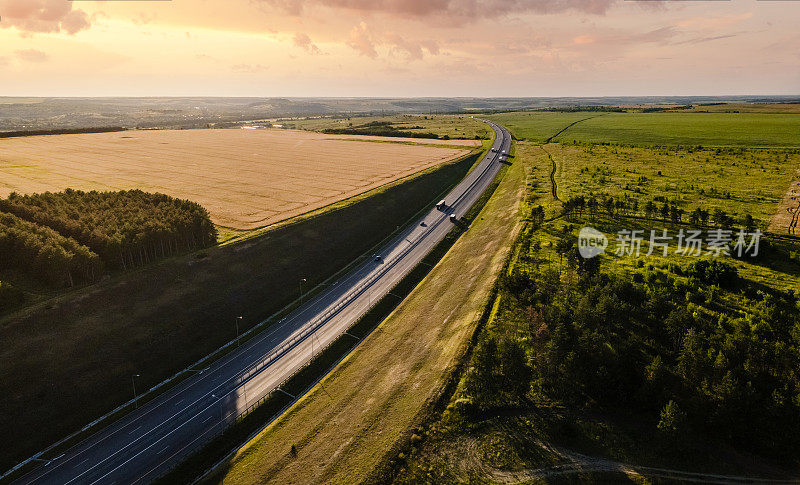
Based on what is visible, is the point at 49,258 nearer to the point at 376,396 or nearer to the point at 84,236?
the point at 84,236

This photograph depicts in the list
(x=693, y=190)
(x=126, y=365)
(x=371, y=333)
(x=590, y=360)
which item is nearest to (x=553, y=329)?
(x=590, y=360)

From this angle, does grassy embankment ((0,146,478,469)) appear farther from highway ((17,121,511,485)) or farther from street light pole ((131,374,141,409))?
highway ((17,121,511,485))

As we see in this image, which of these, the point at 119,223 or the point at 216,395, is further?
the point at 119,223

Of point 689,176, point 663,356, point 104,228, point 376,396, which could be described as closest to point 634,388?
point 663,356

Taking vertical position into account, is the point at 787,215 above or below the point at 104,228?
above

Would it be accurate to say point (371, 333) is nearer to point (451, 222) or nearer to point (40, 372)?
point (40, 372)

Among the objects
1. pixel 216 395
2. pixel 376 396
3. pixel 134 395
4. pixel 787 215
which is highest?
pixel 787 215

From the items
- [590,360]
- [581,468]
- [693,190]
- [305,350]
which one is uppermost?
[693,190]
